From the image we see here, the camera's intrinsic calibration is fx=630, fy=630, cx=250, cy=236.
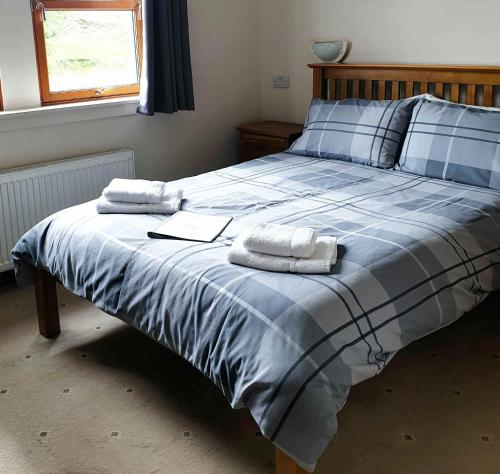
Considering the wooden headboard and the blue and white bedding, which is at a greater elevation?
the wooden headboard

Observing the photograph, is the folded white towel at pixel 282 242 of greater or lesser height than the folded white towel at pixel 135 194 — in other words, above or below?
below

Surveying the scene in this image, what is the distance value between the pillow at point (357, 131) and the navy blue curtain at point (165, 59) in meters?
0.76

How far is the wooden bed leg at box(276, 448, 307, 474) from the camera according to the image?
1731 millimetres

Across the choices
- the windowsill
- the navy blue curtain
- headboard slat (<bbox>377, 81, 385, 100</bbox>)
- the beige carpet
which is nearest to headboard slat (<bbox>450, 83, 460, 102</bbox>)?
headboard slat (<bbox>377, 81, 385, 100</bbox>)

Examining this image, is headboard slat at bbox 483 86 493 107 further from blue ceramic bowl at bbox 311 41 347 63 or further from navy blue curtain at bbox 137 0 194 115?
navy blue curtain at bbox 137 0 194 115

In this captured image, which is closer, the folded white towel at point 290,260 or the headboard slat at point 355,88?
the folded white towel at point 290,260

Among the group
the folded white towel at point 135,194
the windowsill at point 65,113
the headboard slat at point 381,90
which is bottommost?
the folded white towel at point 135,194

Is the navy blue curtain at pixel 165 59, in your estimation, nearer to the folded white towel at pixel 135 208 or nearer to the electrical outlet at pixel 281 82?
the electrical outlet at pixel 281 82

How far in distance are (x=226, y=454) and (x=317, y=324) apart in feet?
1.95

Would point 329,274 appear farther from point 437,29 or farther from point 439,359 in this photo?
point 437,29

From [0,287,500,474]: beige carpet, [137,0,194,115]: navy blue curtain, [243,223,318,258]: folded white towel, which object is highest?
[137,0,194,115]: navy blue curtain

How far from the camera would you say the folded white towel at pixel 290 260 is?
6.54 feet

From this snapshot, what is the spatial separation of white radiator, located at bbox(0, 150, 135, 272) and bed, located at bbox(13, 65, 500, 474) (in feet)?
1.83

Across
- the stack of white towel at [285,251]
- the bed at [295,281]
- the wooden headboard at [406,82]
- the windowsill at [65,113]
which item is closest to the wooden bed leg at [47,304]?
the bed at [295,281]
